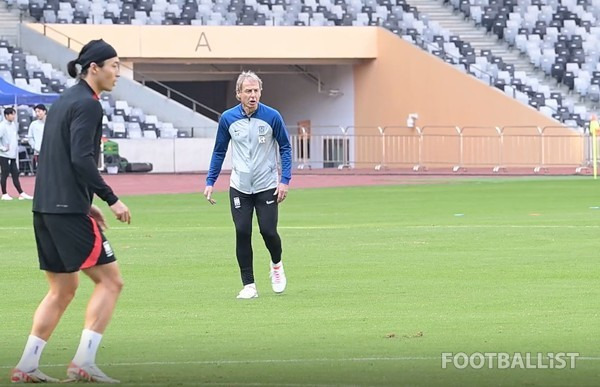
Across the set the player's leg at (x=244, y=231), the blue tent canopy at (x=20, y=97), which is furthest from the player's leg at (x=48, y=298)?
the blue tent canopy at (x=20, y=97)

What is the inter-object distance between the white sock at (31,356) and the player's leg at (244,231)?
474 centimetres

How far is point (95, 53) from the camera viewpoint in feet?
28.8

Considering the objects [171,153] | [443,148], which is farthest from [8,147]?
[443,148]

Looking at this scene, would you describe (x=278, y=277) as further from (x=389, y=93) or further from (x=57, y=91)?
(x=389, y=93)

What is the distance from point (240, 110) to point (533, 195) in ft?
58.7

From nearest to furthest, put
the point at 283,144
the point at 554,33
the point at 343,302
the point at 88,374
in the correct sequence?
the point at 88,374 → the point at 343,302 → the point at 283,144 → the point at 554,33

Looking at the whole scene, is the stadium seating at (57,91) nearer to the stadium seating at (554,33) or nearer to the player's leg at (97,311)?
the stadium seating at (554,33)

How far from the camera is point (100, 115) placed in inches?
340

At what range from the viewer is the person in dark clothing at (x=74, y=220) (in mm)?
8555

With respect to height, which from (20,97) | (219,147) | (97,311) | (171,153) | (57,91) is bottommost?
(171,153)

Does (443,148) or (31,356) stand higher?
(31,356)

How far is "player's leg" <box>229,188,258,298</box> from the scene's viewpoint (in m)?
13.2

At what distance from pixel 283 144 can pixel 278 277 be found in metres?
1.24

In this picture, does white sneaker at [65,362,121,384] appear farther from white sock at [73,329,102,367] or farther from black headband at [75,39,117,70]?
black headband at [75,39,117,70]
